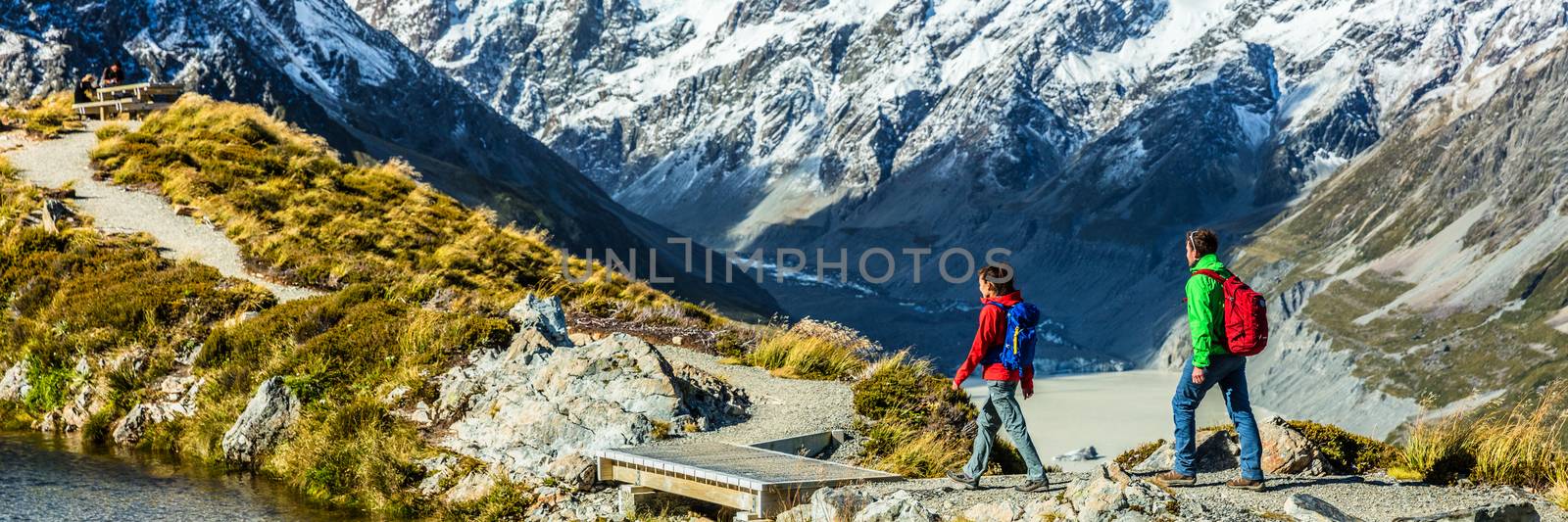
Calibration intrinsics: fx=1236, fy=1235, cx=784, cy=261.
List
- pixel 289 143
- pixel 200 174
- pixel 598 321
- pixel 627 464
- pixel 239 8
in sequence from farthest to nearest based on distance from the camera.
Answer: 1. pixel 239 8
2. pixel 289 143
3. pixel 200 174
4. pixel 598 321
5. pixel 627 464

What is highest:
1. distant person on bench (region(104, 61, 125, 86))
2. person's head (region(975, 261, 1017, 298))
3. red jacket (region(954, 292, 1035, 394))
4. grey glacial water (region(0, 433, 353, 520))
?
distant person on bench (region(104, 61, 125, 86))

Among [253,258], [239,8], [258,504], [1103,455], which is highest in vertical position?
[239,8]

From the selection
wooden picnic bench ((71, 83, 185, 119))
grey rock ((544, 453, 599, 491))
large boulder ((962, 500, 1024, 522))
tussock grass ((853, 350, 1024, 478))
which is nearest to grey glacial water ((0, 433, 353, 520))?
grey rock ((544, 453, 599, 491))

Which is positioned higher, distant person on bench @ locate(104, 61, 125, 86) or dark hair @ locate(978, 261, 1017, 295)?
distant person on bench @ locate(104, 61, 125, 86)

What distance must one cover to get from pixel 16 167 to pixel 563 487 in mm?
22907

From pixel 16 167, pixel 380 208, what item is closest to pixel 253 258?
pixel 380 208

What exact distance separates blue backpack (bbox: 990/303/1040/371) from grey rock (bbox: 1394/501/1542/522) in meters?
3.39

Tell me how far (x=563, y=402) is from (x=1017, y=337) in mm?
5943

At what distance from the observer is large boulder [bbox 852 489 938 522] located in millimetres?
10102

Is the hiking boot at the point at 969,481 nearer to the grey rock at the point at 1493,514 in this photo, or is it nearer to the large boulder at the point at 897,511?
the large boulder at the point at 897,511

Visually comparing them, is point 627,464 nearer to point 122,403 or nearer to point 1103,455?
point 122,403

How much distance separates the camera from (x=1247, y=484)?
11.3 m

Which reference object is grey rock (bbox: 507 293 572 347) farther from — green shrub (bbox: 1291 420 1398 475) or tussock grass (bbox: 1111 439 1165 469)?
green shrub (bbox: 1291 420 1398 475)

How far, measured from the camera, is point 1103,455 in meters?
184
